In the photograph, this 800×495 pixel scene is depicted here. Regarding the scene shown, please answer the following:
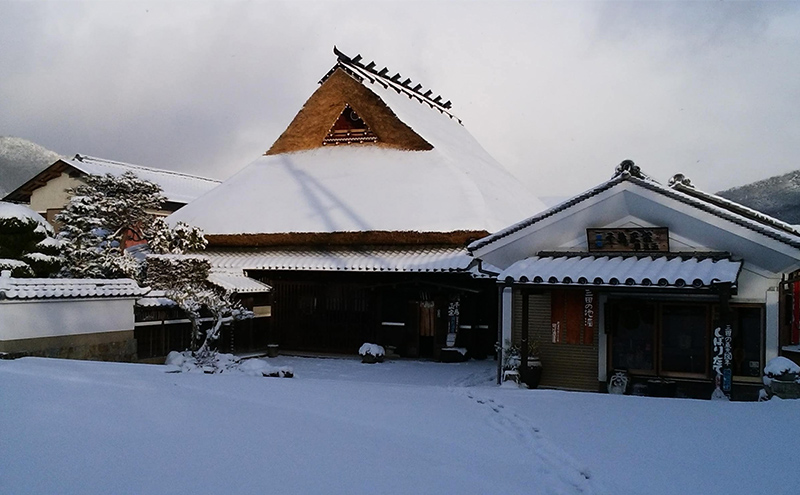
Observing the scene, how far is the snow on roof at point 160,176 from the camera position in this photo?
28344mm

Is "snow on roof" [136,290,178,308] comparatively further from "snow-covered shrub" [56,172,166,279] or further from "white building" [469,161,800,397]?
"white building" [469,161,800,397]

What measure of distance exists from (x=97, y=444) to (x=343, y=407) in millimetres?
2520

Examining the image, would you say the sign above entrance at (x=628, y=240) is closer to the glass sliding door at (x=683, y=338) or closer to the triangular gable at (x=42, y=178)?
the glass sliding door at (x=683, y=338)

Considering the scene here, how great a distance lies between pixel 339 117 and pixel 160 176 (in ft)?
50.3

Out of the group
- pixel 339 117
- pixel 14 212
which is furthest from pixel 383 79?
pixel 14 212

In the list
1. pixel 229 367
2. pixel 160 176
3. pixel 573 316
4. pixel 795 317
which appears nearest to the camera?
pixel 229 367

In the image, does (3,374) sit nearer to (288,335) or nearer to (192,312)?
(192,312)

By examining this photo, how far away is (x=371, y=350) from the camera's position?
598 inches

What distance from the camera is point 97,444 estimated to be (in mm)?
4605

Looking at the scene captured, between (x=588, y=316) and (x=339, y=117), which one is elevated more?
(x=339, y=117)

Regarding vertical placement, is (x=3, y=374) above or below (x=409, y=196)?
below

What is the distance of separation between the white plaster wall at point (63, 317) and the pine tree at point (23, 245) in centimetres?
186

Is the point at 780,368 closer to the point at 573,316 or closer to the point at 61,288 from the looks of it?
the point at 573,316

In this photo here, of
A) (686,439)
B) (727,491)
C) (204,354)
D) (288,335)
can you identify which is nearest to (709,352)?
(686,439)
